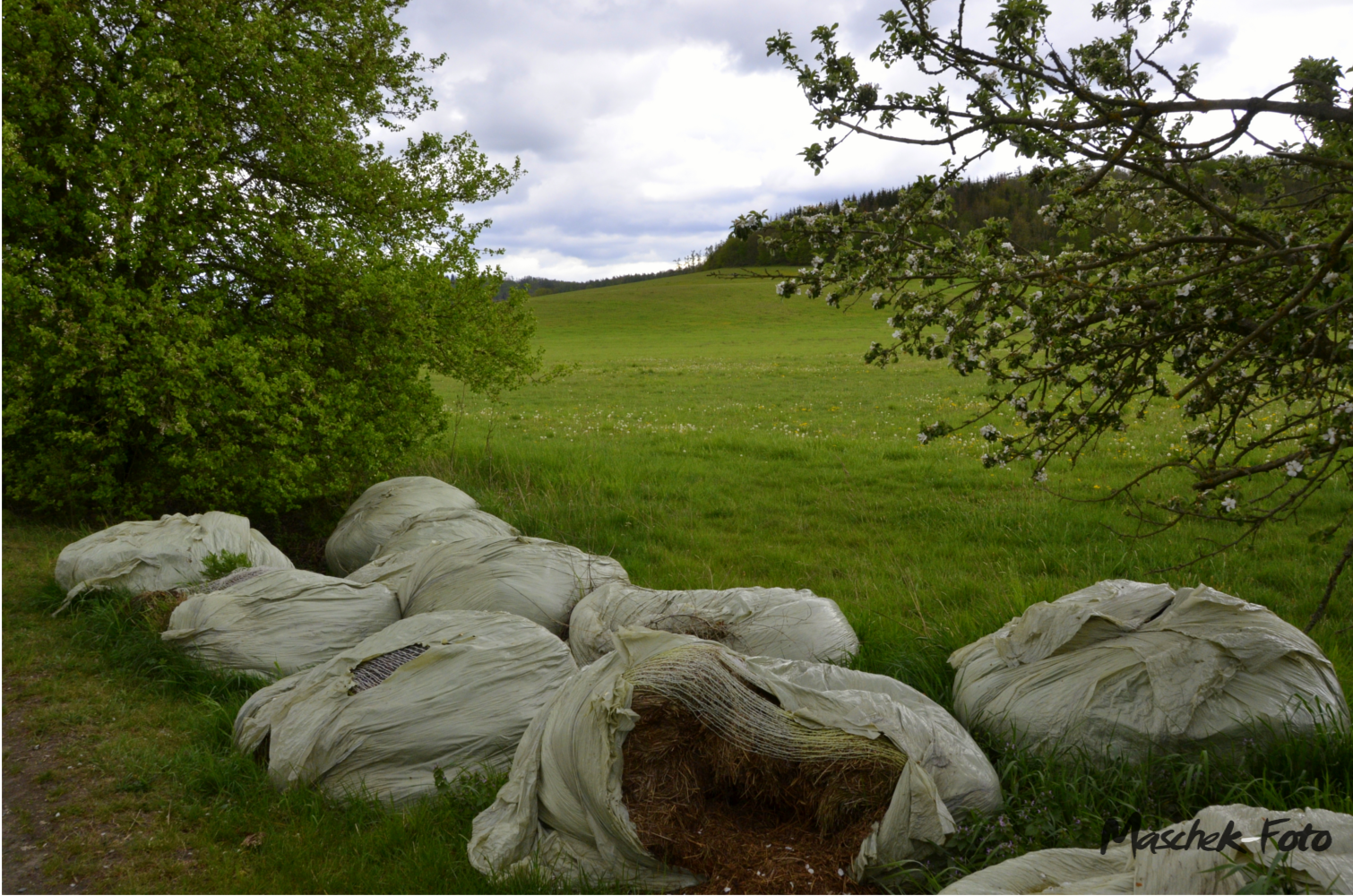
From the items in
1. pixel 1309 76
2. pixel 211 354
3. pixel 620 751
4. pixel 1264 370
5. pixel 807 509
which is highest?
pixel 1309 76

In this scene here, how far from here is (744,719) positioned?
2.54 m

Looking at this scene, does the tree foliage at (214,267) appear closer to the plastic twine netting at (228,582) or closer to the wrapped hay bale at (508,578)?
the plastic twine netting at (228,582)

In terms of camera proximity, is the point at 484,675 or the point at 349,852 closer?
the point at 349,852

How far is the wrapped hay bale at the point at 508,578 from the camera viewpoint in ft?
14.0

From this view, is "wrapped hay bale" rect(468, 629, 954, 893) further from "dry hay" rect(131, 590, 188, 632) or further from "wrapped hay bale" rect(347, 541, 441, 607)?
"dry hay" rect(131, 590, 188, 632)

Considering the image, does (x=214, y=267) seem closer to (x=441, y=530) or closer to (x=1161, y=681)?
(x=441, y=530)

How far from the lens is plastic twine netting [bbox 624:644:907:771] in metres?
2.49

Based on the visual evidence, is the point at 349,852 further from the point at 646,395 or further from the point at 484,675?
the point at 646,395

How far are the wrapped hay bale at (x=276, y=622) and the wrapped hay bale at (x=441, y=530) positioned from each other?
1.00 metres

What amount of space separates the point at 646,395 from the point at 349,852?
17844mm

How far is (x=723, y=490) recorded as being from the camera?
8.27 metres

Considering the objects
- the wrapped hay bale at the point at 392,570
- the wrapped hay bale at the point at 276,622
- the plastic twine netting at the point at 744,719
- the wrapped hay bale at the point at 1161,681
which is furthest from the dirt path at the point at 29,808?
the wrapped hay bale at the point at 1161,681

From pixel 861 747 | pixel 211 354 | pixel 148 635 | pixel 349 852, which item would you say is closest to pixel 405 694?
pixel 349 852

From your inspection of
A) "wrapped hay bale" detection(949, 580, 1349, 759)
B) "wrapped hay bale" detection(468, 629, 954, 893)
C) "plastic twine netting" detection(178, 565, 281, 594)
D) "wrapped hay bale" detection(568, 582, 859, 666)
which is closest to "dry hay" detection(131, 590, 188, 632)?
"plastic twine netting" detection(178, 565, 281, 594)
